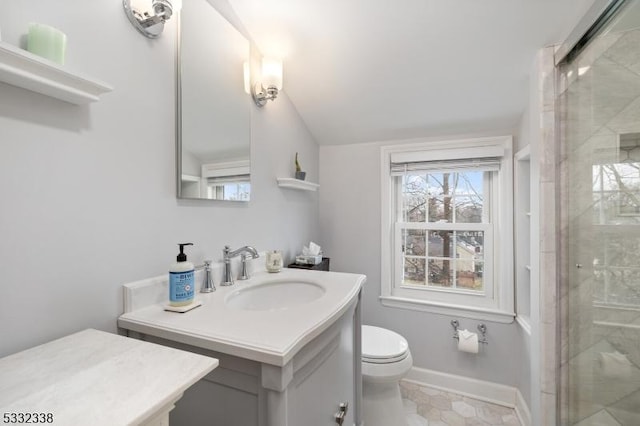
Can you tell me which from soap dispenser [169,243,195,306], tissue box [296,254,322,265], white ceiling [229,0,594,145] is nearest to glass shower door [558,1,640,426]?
white ceiling [229,0,594,145]

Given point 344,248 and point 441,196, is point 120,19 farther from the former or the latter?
point 441,196

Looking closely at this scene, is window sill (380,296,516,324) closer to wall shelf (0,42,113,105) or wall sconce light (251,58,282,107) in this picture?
wall sconce light (251,58,282,107)

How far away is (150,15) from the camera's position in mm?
963

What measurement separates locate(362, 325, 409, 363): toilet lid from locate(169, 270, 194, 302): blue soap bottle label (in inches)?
41.0

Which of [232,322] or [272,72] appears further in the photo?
[272,72]

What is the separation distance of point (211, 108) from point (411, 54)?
1.03 m

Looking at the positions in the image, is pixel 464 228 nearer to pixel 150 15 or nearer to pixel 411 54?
pixel 411 54

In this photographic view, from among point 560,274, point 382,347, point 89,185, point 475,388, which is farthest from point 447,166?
point 89,185

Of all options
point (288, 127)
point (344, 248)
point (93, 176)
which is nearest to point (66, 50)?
point (93, 176)

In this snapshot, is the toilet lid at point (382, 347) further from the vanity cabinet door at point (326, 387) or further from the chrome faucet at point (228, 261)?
the chrome faucet at point (228, 261)

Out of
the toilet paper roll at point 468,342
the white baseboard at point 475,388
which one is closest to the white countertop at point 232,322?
the toilet paper roll at point 468,342

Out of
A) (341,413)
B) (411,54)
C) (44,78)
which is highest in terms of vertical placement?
(411,54)

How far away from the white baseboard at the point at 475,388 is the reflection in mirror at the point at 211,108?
1.77 meters

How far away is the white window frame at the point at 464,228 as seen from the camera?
5.98 feet
